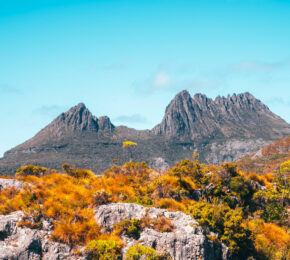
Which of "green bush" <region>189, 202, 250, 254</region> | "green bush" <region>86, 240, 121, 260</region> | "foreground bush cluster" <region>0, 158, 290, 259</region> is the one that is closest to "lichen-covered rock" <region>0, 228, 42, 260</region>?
"foreground bush cluster" <region>0, 158, 290, 259</region>

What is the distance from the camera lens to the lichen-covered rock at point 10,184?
17688 millimetres

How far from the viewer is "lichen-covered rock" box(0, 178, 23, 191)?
1769 centimetres

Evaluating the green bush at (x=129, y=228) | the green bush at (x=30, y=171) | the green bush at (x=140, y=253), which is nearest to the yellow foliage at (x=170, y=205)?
the green bush at (x=129, y=228)

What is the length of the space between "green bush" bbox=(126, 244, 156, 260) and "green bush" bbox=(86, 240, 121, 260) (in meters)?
0.79

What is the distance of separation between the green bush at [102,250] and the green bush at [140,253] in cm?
79

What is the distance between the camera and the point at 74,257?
1320cm

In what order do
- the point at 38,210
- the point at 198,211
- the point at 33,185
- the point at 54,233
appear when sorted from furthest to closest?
the point at 33,185 → the point at 198,211 → the point at 38,210 → the point at 54,233

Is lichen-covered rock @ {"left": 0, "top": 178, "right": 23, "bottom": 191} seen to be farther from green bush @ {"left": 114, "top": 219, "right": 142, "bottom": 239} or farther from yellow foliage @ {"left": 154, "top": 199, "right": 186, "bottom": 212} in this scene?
yellow foliage @ {"left": 154, "top": 199, "right": 186, "bottom": 212}

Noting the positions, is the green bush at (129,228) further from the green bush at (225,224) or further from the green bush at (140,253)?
the green bush at (225,224)

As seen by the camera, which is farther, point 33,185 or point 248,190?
point 248,190

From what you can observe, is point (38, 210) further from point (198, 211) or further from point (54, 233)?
point (198, 211)

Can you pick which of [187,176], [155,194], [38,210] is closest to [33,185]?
[38,210]

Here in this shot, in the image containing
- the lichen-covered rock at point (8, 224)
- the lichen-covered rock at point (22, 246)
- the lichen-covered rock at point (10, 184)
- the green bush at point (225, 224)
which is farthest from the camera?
the lichen-covered rock at point (10, 184)

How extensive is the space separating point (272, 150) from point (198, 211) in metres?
182
